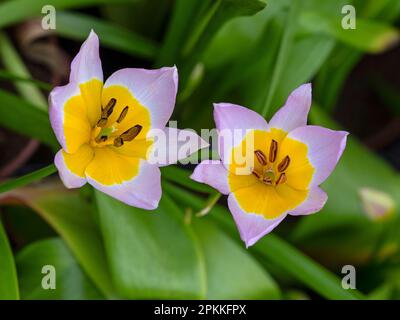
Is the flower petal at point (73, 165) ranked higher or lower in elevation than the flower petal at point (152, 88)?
lower

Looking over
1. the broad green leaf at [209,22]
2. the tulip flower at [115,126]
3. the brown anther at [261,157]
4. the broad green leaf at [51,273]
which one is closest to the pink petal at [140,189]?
the tulip flower at [115,126]

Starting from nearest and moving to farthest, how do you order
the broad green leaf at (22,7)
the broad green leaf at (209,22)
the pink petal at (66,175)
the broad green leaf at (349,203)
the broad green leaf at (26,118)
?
1. the pink petal at (66,175)
2. the broad green leaf at (209,22)
3. the broad green leaf at (26,118)
4. the broad green leaf at (22,7)
5. the broad green leaf at (349,203)

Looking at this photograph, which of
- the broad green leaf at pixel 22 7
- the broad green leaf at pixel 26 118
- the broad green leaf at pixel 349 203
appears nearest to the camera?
the broad green leaf at pixel 26 118

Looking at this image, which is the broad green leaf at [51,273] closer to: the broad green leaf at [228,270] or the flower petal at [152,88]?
the broad green leaf at [228,270]

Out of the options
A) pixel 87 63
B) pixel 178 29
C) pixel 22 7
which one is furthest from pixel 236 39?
pixel 87 63

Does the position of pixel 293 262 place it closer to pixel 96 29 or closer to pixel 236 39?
pixel 236 39
